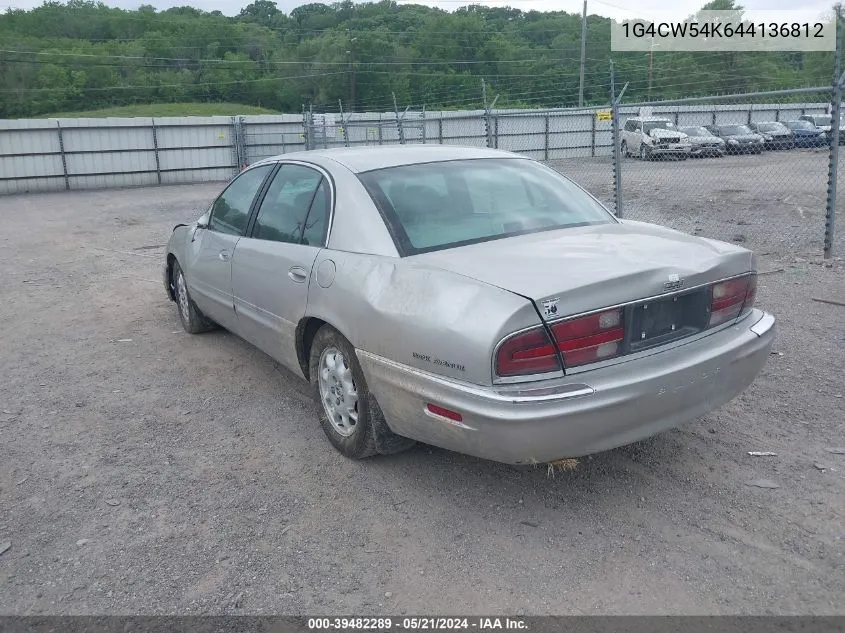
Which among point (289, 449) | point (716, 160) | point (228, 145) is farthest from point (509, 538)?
point (228, 145)

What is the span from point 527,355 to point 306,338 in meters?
1.58

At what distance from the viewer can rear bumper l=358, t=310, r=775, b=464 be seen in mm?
2869

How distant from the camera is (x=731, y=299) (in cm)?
348

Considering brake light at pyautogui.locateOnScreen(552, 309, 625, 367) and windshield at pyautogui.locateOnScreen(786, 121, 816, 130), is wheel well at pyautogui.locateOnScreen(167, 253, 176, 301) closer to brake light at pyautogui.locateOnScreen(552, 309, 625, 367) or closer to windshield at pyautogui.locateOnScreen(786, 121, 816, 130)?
brake light at pyautogui.locateOnScreen(552, 309, 625, 367)

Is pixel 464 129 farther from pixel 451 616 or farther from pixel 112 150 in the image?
pixel 451 616

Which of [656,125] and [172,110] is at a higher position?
[172,110]

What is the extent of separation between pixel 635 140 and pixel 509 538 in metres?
24.0

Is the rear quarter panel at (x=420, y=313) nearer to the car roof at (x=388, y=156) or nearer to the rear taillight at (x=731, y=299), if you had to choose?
the car roof at (x=388, y=156)

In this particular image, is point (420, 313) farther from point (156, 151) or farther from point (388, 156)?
point (156, 151)

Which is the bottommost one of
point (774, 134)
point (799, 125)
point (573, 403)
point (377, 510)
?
point (377, 510)

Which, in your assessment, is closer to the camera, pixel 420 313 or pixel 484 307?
pixel 484 307

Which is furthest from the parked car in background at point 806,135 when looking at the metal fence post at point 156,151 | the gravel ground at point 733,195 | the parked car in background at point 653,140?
the metal fence post at point 156,151

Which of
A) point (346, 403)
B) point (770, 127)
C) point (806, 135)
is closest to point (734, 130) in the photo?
point (770, 127)

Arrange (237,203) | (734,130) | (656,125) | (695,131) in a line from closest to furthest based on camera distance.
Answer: (237,203) < (695,131) < (656,125) < (734,130)
